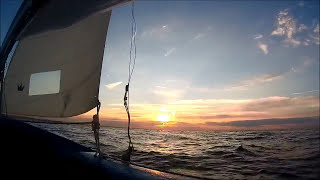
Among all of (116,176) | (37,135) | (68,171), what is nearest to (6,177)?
(68,171)

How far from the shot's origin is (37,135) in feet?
23.8

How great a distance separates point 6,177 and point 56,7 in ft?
9.91

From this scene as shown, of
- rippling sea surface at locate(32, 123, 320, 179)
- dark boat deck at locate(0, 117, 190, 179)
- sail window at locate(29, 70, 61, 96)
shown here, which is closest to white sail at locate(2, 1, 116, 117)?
→ sail window at locate(29, 70, 61, 96)

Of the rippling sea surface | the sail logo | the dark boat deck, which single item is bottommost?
the rippling sea surface

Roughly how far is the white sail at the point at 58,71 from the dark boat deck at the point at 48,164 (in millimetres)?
1534

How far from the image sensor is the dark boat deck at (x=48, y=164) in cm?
397

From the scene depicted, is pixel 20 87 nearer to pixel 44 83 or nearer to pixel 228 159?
pixel 44 83

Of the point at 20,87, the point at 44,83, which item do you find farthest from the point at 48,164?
the point at 20,87

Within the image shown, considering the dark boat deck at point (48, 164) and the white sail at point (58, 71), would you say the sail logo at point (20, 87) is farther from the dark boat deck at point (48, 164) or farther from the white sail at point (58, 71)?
the dark boat deck at point (48, 164)

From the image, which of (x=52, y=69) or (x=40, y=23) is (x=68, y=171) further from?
(x=52, y=69)

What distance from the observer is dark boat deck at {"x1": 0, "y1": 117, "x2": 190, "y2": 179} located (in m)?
3.97

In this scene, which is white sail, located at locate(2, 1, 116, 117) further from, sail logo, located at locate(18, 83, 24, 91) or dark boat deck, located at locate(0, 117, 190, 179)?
dark boat deck, located at locate(0, 117, 190, 179)

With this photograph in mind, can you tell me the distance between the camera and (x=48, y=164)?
446 centimetres

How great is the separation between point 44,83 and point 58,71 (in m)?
0.63
